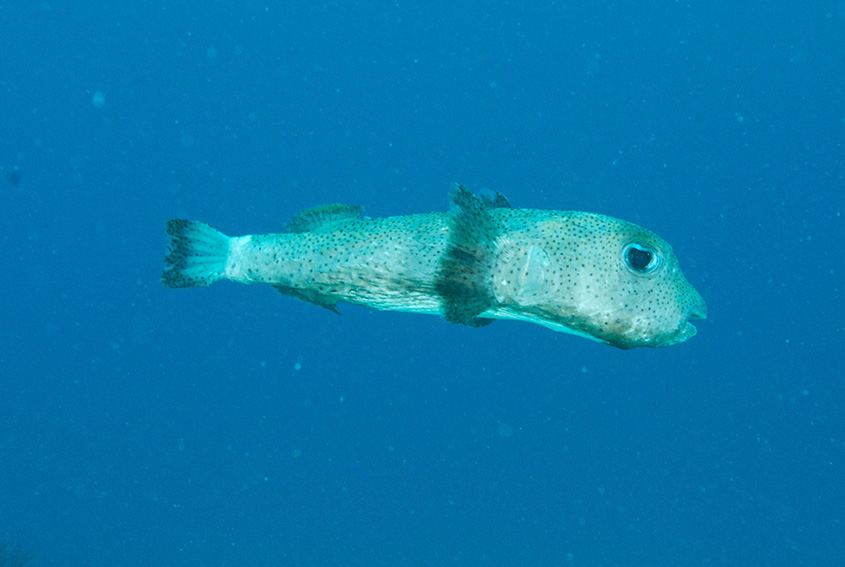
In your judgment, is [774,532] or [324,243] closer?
[324,243]

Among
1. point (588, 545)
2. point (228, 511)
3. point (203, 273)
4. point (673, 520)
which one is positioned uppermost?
point (673, 520)

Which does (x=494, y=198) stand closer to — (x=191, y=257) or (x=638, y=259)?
(x=638, y=259)

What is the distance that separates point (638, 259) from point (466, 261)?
905mm

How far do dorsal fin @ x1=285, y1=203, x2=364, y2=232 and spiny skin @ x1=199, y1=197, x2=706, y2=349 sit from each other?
26 cm

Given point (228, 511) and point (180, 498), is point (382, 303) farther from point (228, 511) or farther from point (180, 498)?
point (180, 498)

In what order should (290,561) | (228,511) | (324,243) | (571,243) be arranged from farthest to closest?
(228,511), (290,561), (324,243), (571,243)

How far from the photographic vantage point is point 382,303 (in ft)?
11.6

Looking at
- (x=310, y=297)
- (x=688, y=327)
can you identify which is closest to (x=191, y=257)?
(x=310, y=297)

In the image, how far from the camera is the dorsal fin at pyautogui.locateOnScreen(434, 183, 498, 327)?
9.59 feet

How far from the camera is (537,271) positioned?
2969 mm

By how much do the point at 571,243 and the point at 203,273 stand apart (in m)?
2.22

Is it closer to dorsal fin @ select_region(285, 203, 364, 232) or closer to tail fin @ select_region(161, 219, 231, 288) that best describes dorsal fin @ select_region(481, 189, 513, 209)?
dorsal fin @ select_region(285, 203, 364, 232)

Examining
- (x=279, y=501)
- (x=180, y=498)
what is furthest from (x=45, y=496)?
(x=279, y=501)

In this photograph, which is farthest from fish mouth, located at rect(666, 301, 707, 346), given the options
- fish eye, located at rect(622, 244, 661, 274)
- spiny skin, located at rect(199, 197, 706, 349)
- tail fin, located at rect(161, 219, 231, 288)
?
tail fin, located at rect(161, 219, 231, 288)
